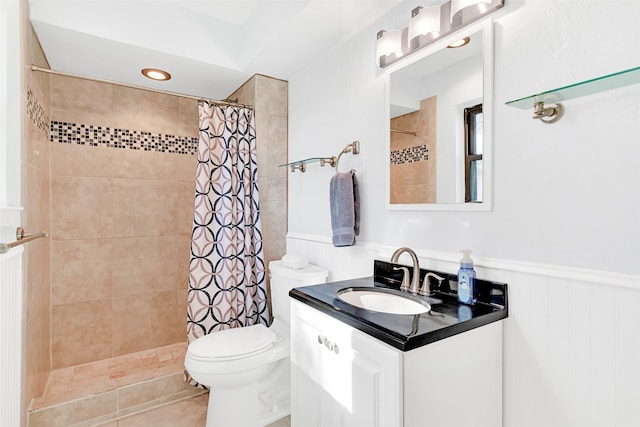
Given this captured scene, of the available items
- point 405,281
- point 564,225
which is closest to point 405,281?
point 405,281

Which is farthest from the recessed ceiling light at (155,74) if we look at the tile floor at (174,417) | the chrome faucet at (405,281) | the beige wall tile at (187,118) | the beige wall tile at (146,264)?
the tile floor at (174,417)

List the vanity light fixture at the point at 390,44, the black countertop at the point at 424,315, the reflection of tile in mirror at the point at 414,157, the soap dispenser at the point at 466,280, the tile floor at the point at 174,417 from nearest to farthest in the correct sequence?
the black countertop at the point at 424,315
the soap dispenser at the point at 466,280
the reflection of tile in mirror at the point at 414,157
the vanity light fixture at the point at 390,44
the tile floor at the point at 174,417

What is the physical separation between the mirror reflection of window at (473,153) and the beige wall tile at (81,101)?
2537 millimetres

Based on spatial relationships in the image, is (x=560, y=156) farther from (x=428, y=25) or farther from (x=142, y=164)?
(x=142, y=164)

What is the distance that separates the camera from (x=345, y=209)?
178 centimetres

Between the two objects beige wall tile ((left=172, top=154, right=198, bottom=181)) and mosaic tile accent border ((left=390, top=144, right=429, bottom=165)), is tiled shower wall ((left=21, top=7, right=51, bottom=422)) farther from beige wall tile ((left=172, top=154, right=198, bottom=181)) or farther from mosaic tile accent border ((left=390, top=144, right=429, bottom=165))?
mosaic tile accent border ((left=390, top=144, right=429, bottom=165))

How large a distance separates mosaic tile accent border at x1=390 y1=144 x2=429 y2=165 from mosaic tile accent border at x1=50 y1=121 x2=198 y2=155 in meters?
1.98

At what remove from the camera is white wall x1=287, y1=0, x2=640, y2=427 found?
36.7 inches

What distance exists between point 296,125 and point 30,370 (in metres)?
2.11

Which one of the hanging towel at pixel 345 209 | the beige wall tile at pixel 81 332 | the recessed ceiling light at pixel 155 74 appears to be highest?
the recessed ceiling light at pixel 155 74

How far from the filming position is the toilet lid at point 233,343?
1715 mm

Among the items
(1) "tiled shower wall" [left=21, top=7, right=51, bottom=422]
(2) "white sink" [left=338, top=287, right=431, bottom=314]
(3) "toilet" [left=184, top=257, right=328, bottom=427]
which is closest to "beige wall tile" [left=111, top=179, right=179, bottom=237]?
(1) "tiled shower wall" [left=21, top=7, right=51, bottom=422]

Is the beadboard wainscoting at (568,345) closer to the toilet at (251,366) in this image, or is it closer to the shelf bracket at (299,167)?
the toilet at (251,366)

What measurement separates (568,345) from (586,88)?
30.3 inches
